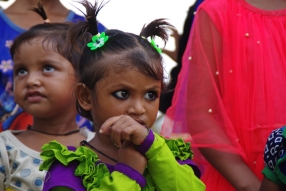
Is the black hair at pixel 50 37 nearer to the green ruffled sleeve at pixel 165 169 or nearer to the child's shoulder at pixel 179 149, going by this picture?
the child's shoulder at pixel 179 149

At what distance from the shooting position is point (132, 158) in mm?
2600

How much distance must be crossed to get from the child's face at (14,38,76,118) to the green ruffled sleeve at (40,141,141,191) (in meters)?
0.84

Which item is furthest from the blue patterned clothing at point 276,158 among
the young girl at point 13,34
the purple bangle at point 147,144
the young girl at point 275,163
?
the young girl at point 13,34

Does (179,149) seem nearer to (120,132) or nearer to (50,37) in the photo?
(120,132)

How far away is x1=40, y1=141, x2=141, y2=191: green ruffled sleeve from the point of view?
2547 mm

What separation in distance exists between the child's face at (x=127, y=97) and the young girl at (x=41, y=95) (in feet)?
2.70

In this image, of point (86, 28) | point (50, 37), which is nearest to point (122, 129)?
point (86, 28)

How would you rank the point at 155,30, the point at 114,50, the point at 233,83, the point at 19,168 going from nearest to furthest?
the point at 114,50 < the point at 155,30 < the point at 233,83 < the point at 19,168

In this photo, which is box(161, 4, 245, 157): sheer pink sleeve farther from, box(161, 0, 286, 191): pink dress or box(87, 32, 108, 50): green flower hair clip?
box(87, 32, 108, 50): green flower hair clip

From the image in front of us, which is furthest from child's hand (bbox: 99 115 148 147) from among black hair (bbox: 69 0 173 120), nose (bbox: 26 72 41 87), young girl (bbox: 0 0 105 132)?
young girl (bbox: 0 0 105 132)

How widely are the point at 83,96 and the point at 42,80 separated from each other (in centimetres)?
78

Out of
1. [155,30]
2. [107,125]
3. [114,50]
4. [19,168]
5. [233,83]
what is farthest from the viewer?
[19,168]

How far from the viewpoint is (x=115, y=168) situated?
261 cm

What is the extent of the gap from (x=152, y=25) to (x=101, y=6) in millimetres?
240
